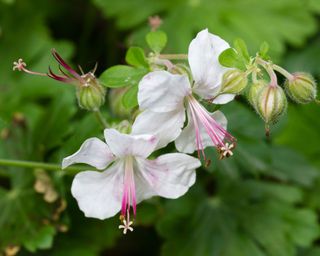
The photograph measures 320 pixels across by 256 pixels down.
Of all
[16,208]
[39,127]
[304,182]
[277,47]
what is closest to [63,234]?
[16,208]

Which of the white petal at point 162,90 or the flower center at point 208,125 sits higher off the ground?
the white petal at point 162,90

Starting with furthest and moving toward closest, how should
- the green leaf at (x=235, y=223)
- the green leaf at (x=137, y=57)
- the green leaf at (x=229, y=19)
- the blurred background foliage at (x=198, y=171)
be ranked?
the green leaf at (x=229, y=19) < the green leaf at (x=235, y=223) < the blurred background foliage at (x=198, y=171) < the green leaf at (x=137, y=57)

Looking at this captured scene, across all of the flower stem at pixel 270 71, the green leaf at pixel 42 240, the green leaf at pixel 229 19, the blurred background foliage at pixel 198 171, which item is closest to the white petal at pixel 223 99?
the flower stem at pixel 270 71

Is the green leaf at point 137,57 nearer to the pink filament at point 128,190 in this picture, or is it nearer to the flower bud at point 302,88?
the pink filament at point 128,190

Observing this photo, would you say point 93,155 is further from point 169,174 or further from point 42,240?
point 42,240

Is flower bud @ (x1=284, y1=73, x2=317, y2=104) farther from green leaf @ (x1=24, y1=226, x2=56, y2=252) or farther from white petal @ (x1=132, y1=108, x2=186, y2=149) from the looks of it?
green leaf @ (x1=24, y1=226, x2=56, y2=252)

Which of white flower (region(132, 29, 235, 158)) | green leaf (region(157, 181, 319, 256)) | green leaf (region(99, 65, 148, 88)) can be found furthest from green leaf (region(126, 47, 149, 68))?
green leaf (region(157, 181, 319, 256))
